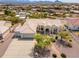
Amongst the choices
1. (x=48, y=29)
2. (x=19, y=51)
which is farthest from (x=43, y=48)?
(x=48, y=29)

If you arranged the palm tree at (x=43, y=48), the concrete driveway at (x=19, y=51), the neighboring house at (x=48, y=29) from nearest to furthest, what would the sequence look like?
the concrete driveway at (x=19, y=51) < the palm tree at (x=43, y=48) < the neighboring house at (x=48, y=29)

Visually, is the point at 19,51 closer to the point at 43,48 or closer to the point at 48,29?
the point at 43,48

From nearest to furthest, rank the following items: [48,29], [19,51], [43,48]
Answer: [19,51]
[43,48]
[48,29]

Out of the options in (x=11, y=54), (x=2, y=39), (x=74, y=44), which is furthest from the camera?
(x=2, y=39)

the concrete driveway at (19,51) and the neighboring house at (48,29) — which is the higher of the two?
the concrete driveway at (19,51)

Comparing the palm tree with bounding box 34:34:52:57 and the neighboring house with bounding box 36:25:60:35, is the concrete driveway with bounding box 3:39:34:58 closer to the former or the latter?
the palm tree with bounding box 34:34:52:57

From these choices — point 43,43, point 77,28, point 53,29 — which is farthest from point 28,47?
point 77,28

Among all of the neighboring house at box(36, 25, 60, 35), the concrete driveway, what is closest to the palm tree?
the concrete driveway

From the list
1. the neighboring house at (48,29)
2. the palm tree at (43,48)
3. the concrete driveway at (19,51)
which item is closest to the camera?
the concrete driveway at (19,51)

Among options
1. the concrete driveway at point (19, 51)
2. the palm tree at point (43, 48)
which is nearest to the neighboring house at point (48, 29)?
the concrete driveway at point (19, 51)

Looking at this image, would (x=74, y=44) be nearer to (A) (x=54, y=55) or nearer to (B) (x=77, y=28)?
(A) (x=54, y=55)

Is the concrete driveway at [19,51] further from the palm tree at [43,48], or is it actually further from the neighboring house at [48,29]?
the neighboring house at [48,29]
